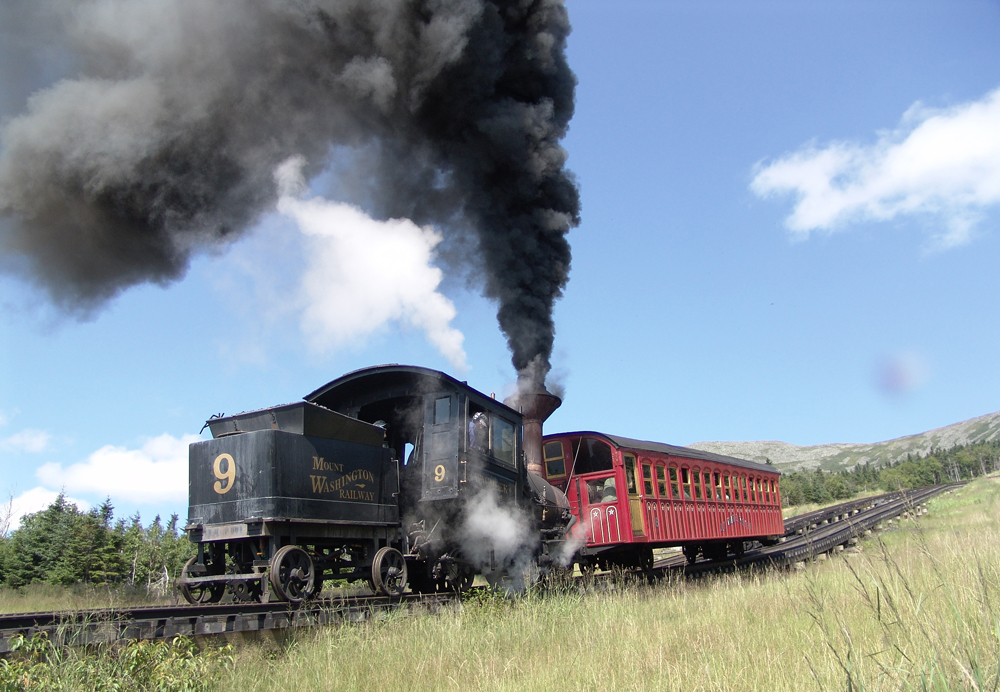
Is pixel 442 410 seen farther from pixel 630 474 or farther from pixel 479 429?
pixel 630 474

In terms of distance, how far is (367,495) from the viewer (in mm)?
7992

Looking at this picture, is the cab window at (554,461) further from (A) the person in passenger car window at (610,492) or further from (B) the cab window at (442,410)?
(B) the cab window at (442,410)

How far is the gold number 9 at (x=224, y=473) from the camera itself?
7117mm

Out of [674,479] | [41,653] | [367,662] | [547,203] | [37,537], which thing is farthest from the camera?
[37,537]

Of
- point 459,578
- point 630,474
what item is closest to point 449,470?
point 459,578

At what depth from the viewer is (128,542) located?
43750 mm

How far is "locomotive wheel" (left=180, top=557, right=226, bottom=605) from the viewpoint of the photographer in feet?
23.8

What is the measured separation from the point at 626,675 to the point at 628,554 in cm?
951

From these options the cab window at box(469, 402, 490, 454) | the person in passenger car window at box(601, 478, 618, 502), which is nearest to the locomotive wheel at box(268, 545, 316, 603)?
the cab window at box(469, 402, 490, 454)

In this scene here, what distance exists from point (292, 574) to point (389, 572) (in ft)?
5.02

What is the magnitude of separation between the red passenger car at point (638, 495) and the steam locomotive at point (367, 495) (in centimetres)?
117

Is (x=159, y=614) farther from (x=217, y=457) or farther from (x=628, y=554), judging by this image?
(x=628, y=554)

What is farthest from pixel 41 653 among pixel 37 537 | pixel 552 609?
pixel 37 537

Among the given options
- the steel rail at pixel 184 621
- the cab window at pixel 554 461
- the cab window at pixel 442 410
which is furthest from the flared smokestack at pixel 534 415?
the steel rail at pixel 184 621
